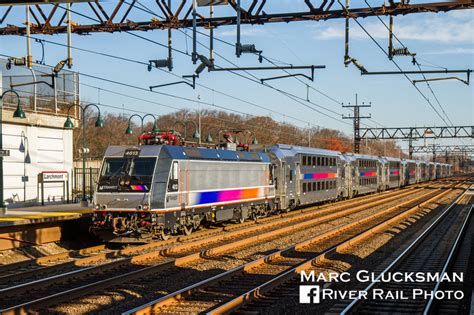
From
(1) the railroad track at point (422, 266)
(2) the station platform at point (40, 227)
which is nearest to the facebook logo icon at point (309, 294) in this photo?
(1) the railroad track at point (422, 266)

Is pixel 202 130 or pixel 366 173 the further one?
pixel 202 130

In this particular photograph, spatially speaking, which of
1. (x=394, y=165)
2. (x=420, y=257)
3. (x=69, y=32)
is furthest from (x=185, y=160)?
(x=394, y=165)

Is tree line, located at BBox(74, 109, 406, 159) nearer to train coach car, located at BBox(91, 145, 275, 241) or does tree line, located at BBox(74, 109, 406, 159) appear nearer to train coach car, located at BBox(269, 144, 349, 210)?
train coach car, located at BBox(269, 144, 349, 210)

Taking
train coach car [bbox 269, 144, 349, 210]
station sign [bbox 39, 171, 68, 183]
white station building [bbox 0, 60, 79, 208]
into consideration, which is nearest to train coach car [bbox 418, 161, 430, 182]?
train coach car [bbox 269, 144, 349, 210]

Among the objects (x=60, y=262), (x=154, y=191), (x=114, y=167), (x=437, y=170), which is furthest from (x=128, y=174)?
(x=437, y=170)

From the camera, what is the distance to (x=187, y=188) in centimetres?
2139

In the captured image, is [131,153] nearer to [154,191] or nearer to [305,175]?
[154,191]

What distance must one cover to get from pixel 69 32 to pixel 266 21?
25.8ft

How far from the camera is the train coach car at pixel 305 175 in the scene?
104 ft

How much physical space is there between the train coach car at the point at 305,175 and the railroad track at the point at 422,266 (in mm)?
7823

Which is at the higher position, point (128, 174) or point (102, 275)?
point (128, 174)

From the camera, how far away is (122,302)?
478 inches

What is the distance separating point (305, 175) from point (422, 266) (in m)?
18.9

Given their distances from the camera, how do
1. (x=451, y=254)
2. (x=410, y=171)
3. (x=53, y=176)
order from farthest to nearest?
(x=410, y=171) → (x=53, y=176) → (x=451, y=254)
